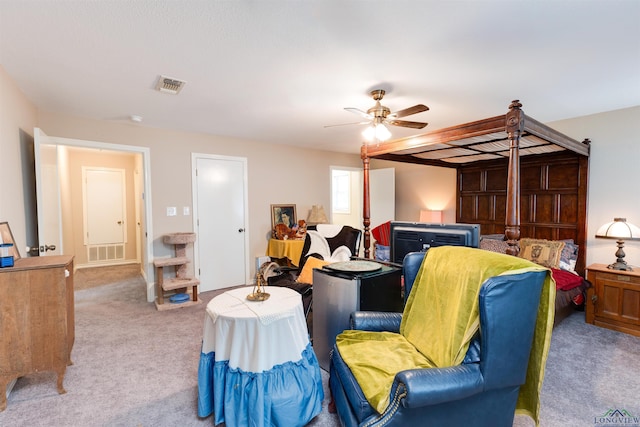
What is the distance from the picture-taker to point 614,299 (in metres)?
3.10

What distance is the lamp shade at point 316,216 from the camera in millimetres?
5375

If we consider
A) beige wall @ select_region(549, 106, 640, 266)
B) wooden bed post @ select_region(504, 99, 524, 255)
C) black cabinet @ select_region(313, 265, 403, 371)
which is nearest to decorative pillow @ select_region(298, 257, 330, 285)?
black cabinet @ select_region(313, 265, 403, 371)

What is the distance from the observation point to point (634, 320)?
2986mm

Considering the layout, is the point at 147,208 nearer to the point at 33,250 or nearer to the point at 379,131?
the point at 33,250

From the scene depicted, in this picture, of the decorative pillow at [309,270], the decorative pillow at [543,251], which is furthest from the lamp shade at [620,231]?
the decorative pillow at [309,270]

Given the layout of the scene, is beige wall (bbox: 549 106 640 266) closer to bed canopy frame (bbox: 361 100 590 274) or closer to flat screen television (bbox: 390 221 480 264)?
bed canopy frame (bbox: 361 100 590 274)

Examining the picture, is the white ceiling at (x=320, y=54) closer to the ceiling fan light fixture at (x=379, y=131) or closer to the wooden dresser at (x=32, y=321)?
the ceiling fan light fixture at (x=379, y=131)

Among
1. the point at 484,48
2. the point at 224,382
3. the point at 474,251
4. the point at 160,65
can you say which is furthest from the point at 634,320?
the point at 160,65

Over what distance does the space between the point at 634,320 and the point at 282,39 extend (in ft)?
13.3

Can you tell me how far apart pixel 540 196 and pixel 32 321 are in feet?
17.3

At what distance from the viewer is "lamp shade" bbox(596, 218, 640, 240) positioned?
305 cm

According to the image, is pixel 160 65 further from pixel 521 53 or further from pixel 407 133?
pixel 407 133

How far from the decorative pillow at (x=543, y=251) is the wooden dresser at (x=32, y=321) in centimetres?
439

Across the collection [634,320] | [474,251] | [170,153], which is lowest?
[634,320]
